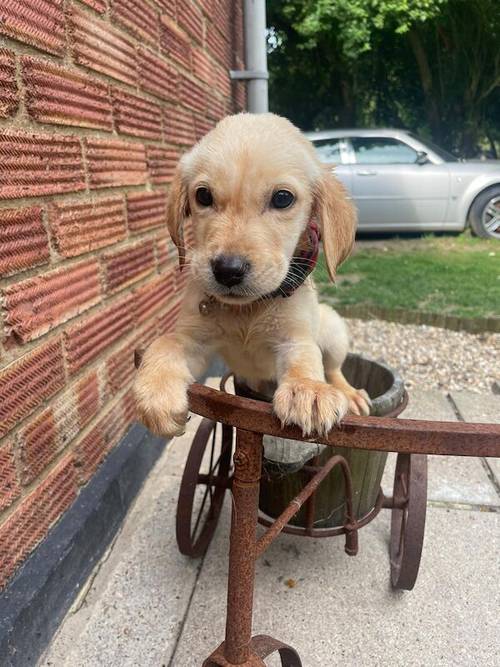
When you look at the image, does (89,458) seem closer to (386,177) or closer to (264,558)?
(264,558)

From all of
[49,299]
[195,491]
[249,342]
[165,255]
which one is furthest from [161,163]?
[195,491]

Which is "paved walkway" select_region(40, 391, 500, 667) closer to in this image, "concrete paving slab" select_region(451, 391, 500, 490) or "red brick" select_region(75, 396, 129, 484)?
"red brick" select_region(75, 396, 129, 484)

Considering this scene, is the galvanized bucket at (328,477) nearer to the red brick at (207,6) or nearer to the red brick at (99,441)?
the red brick at (99,441)

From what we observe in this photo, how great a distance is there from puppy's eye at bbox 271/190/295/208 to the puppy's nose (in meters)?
0.33

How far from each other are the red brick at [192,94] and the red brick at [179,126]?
0.25ft

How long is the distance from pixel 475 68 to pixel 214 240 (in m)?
16.8

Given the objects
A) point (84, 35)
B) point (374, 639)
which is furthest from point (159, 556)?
point (84, 35)

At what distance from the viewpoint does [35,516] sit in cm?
193

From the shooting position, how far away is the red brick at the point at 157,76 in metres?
2.90

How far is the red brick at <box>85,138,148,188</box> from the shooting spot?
2346mm

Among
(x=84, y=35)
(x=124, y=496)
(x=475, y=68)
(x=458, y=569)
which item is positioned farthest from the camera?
(x=475, y=68)

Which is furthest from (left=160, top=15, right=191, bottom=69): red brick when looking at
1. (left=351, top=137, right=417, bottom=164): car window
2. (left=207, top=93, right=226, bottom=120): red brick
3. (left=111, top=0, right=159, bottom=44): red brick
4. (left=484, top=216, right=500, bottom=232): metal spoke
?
(left=484, top=216, right=500, bottom=232): metal spoke

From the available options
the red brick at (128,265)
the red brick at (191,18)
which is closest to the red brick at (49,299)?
the red brick at (128,265)

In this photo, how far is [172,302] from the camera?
12.1 feet
